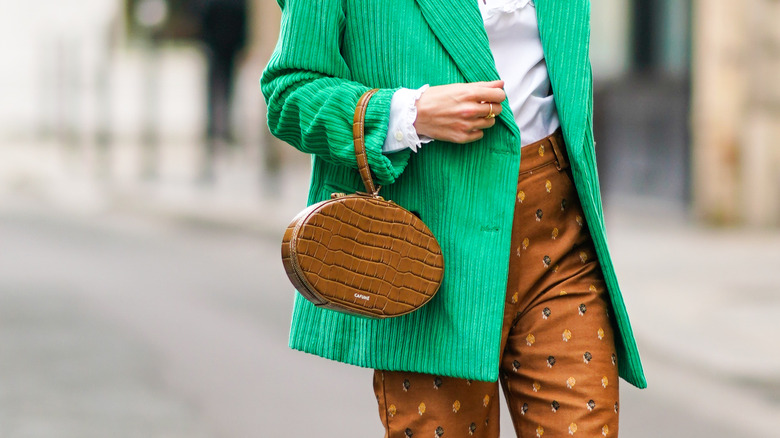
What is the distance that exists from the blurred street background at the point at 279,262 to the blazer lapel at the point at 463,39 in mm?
3138

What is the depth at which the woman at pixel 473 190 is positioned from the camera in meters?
2.18

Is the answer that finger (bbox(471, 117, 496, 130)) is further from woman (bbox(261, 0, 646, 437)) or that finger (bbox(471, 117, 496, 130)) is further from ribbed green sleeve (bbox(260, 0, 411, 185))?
ribbed green sleeve (bbox(260, 0, 411, 185))

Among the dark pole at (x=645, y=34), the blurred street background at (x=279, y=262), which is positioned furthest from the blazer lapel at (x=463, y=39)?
the dark pole at (x=645, y=34)

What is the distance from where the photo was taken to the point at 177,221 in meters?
15.8

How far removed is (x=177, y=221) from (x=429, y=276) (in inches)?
548

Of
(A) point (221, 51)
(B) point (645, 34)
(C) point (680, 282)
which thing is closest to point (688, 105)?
(B) point (645, 34)

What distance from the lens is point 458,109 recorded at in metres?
2.10

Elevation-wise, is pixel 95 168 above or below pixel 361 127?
below

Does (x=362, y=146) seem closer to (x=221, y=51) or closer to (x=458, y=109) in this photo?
(x=458, y=109)

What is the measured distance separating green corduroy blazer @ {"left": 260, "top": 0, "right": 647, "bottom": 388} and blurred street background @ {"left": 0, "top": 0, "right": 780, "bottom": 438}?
2988 mm

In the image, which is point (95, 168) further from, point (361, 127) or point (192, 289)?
point (361, 127)

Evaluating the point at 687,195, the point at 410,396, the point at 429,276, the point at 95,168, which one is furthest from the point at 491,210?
the point at 95,168

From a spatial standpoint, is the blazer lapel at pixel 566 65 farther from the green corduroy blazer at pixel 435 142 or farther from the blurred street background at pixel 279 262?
the blurred street background at pixel 279 262

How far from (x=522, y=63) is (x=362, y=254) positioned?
1.61ft
